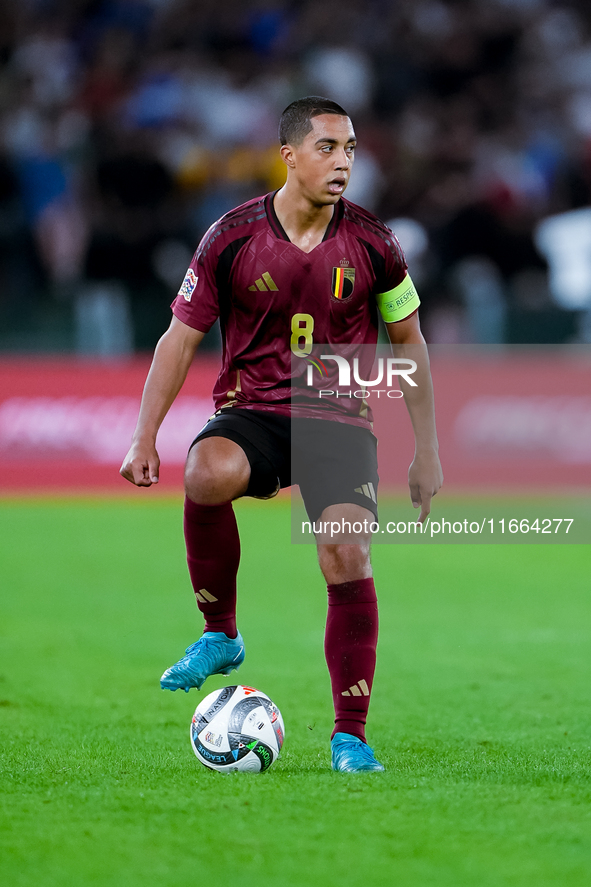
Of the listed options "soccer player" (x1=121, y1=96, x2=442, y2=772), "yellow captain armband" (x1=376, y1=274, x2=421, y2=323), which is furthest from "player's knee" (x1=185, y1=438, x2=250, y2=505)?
"yellow captain armband" (x1=376, y1=274, x2=421, y2=323)

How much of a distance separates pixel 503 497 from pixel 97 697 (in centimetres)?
723

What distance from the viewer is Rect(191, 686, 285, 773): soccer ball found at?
4078 mm

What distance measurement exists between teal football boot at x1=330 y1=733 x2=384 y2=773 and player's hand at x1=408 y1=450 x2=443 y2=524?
0.85m

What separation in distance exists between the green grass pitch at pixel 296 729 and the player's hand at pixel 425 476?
918mm

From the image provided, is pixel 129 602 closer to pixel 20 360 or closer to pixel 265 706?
pixel 265 706

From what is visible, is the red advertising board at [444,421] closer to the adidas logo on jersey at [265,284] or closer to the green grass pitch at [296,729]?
the green grass pitch at [296,729]

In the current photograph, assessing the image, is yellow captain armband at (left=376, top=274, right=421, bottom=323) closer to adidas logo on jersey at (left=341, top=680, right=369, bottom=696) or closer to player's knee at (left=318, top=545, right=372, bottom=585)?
player's knee at (left=318, top=545, right=372, bottom=585)

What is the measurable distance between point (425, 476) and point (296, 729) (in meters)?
1.21

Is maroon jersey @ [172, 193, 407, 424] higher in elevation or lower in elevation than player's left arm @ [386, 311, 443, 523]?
higher

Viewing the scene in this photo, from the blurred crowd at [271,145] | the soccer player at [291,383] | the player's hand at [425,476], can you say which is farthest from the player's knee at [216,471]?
the blurred crowd at [271,145]

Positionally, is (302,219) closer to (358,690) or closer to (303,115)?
(303,115)

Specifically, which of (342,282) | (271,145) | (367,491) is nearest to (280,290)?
(342,282)

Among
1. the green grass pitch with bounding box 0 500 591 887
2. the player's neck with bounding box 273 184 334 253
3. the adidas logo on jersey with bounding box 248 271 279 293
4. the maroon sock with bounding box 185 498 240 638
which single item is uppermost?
the player's neck with bounding box 273 184 334 253

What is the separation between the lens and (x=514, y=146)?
1524 centimetres
